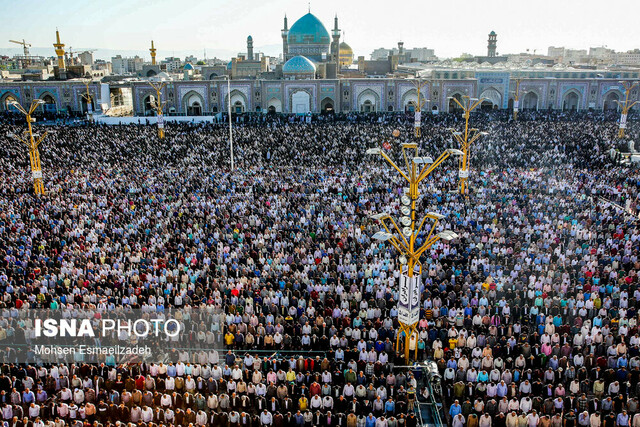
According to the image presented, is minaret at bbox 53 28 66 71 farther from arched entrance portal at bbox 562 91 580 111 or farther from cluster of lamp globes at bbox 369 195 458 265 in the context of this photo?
cluster of lamp globes at bbox 369 195 458 265

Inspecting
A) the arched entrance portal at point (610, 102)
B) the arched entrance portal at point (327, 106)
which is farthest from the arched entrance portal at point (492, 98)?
the arched entrance portal at point (327, 106)

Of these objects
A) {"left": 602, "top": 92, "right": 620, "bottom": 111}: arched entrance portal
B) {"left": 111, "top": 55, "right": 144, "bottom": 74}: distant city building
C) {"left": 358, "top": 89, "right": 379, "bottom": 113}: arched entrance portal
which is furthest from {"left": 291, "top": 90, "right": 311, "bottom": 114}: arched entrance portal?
{"left": 111, "top": 55, "right": 144, "bottom": 74}: distant city building

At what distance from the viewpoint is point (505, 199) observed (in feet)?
61.9

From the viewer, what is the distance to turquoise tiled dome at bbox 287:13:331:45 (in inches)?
2179

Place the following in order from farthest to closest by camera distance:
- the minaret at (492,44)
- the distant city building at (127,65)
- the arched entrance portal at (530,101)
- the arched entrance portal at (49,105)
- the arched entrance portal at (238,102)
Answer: the distant city building at (127,65) → the minaret at (492,44) → the arched entrance portal at (530,101) → the arched entrance portal at (49,105) → the arched entrance portal at (238,102)

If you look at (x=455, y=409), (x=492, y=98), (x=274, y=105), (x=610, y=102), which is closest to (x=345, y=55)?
(x=274, y=105)

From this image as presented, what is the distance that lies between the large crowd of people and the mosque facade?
23029 millimetres

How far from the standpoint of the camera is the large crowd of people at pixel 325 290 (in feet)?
30.6

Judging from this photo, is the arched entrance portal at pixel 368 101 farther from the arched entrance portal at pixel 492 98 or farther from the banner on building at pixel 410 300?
the banner on building at pixel 410 300

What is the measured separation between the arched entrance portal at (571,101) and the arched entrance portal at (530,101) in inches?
90.5

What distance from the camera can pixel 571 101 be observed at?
49812 mm

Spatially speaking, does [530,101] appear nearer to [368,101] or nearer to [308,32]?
[368,101]

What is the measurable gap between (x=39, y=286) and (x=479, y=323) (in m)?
9.93

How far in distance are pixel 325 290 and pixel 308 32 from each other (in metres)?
46.7
